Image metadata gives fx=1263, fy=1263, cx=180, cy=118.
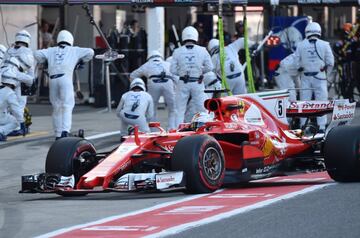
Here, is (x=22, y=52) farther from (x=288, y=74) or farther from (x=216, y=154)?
(x=216, y=154)

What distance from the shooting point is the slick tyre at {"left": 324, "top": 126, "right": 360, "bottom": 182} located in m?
14.2

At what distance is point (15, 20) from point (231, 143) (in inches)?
584

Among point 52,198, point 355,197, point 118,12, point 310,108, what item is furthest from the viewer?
point 118,12

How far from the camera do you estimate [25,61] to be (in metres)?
22.2

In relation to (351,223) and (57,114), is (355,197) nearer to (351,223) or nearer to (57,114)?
(351,223)

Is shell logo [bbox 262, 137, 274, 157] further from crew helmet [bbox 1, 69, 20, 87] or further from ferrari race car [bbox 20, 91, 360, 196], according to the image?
crew helmet [bbox 1, 69, 20, 87]

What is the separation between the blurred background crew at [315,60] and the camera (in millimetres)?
21938

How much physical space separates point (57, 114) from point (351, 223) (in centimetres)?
1079

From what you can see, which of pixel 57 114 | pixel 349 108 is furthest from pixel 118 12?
pixel 349 108

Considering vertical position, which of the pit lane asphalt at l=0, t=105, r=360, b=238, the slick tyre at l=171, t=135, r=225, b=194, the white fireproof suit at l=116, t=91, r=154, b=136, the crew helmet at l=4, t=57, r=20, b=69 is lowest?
the pit lane asphalt at l=0, t=105, r=360, b=238

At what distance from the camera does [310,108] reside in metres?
15.8

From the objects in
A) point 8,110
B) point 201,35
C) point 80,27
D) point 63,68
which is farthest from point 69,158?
point 201,35

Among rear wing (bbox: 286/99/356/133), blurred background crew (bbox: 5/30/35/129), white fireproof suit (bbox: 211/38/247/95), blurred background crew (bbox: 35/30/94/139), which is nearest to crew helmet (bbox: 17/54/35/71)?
blurred background crew (bbox: 5/30/35/129)

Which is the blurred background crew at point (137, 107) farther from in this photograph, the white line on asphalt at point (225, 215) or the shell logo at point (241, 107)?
the white line on asphalt at point (225, 215)
